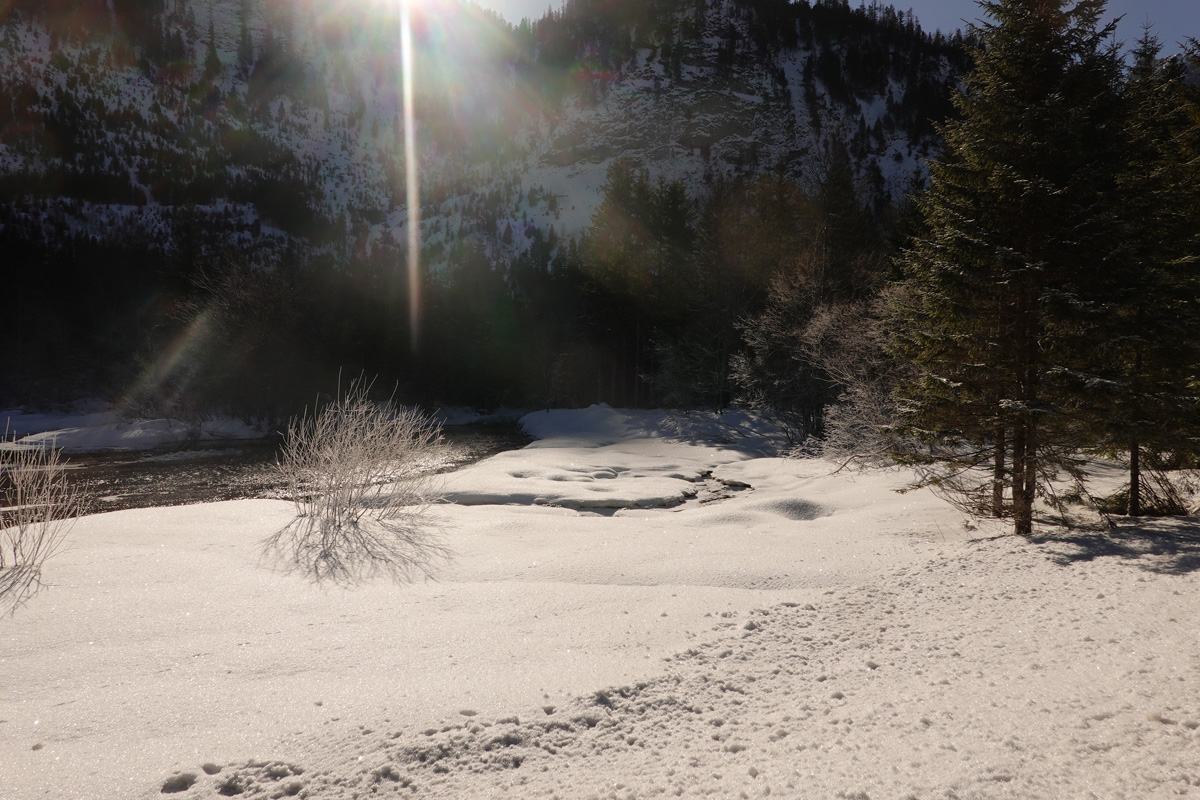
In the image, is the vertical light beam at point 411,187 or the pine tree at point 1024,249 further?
the vertical light beam at point 411,187

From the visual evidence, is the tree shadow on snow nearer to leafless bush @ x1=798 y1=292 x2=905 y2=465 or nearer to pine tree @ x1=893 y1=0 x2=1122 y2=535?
pine tree @ x1=893 y1=0 x2=1122 y2=535

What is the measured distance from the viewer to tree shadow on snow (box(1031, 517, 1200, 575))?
4.70 meters

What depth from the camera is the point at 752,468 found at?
15.9 meters

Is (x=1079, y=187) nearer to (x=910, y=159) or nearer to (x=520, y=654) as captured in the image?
(x=520, y=654)

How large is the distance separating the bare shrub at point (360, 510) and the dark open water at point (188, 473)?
4.76 m

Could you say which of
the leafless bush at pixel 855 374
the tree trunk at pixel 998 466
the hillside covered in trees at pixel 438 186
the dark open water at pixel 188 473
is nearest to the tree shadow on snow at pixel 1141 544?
the tree trunk at pixel 998 466

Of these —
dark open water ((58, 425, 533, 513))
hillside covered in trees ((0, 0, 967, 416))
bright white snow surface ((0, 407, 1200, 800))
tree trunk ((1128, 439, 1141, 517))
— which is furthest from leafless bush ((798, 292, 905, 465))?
dark open water ((58, 425, 533, 513))

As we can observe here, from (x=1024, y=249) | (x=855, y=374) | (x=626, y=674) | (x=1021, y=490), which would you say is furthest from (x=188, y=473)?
(x=1024, y=249)

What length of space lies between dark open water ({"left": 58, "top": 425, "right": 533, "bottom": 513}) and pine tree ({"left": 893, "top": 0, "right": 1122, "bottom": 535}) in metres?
11.2

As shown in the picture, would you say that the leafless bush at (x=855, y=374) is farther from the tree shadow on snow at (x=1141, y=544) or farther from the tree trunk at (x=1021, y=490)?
the tree shadow on snow at (x=1141, y=544)

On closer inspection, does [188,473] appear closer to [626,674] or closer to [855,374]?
[626,674]

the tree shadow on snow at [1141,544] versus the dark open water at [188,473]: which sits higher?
the tree shadow on snow at [1141,544]

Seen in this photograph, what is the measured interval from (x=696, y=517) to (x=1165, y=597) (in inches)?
235

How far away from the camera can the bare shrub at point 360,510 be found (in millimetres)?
6574
